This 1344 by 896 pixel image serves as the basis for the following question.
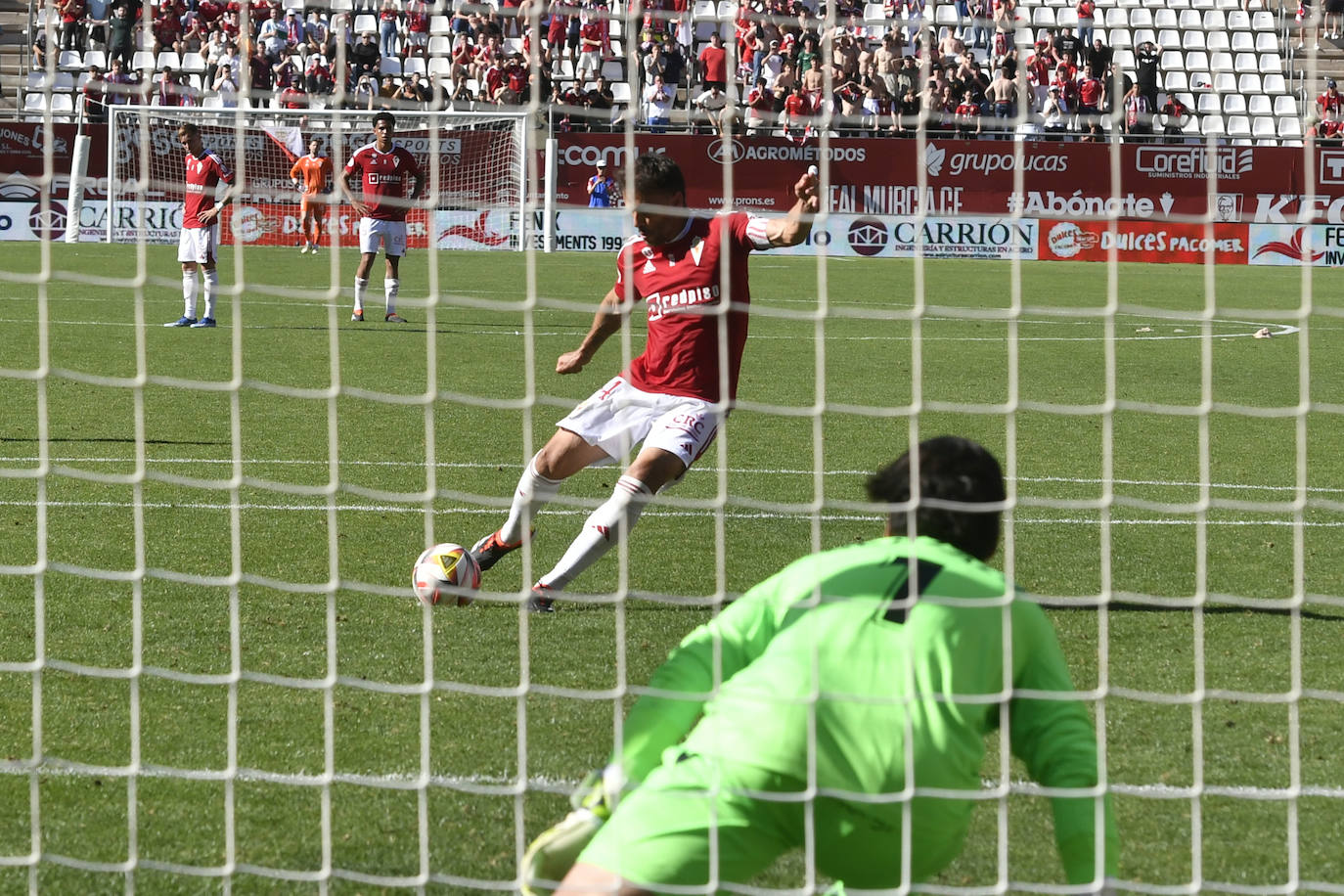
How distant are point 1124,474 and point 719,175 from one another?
18917 mm

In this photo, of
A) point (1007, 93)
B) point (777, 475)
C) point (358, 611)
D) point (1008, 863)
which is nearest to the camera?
point (1008, 863)

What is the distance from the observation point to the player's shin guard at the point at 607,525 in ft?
19.9

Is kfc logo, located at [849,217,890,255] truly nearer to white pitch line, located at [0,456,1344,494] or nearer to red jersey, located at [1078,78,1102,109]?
red jersey, located at [1078,78,1102,109]

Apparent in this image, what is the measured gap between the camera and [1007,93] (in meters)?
17.3

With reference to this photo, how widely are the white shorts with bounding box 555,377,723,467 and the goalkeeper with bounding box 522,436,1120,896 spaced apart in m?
3.13

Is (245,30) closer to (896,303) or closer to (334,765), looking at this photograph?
(334,765)

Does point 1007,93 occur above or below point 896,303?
above

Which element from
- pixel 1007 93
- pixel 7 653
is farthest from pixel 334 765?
pixel 1007 93

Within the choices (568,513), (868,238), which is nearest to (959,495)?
(568,513)

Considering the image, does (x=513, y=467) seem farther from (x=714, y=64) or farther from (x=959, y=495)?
(x=959, y=495)

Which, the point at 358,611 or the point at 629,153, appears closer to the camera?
the point at 629,153

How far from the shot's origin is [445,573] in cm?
612

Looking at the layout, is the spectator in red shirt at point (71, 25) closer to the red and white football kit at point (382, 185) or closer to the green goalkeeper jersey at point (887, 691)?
the red and white football kit at point (382, 185)

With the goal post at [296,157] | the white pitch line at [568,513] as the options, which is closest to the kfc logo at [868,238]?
the goal post at [296,157]
